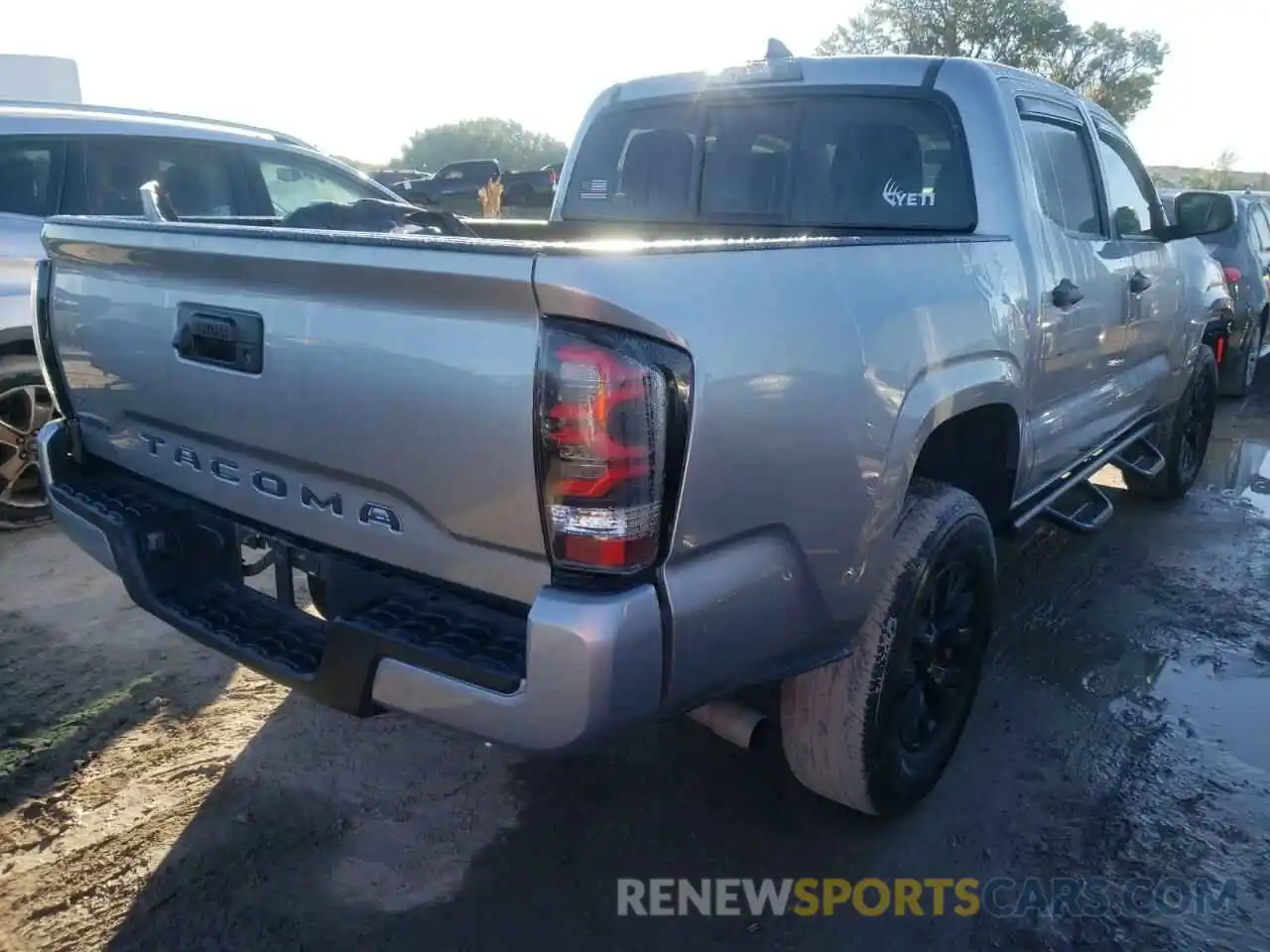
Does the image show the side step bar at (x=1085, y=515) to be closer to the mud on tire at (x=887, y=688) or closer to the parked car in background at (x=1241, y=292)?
the mud on tire at (x=887, y=688)

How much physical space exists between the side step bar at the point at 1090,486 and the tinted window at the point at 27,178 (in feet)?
14.8

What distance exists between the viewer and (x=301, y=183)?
19.1 ft

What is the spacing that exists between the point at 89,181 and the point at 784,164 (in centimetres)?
344

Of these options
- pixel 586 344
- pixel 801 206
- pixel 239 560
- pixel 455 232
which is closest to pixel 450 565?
pixel 586 344

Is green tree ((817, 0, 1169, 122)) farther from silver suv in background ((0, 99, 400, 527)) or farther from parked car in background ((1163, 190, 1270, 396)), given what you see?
silver suv in background ((0, 99, 400, 527))

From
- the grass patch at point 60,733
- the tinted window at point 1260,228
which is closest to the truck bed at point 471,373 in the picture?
the grass patch at point 60,733

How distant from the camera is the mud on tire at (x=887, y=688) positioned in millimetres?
2549

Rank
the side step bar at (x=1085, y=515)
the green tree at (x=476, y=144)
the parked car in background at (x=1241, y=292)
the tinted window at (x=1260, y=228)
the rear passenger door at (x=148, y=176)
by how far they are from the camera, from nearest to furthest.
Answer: the side step bar at (x=1085, y=515)
the rear passenger door at (x=148, y=176)
the parked car in background at (x=1241, y=292)
the tinted window at (x=1260, y=228)
the green tree at (x=476, y=144)

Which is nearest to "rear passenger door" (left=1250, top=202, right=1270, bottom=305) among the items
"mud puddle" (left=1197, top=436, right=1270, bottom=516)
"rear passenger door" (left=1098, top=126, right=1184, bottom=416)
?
"mud puddle" (left=1197, top=436, right=1270, bottom=516)

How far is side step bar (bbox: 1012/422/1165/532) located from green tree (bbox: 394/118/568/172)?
55.6 m

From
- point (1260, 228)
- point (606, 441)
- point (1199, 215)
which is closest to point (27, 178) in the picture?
point (606, 441)

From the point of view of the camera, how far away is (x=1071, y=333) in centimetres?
354

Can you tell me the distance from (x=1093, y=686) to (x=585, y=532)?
8.43ft

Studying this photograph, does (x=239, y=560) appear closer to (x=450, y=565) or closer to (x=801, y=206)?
(x=450, y=565)
